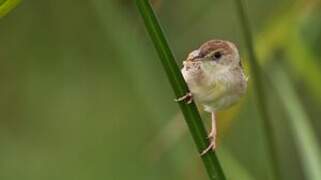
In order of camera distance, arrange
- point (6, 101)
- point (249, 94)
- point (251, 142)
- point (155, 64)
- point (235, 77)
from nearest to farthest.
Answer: point (235, 77) → point (249, 94) → point (155, 64) → point (251, 142) → point (6, 101)

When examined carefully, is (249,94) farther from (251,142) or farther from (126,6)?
(251,142)

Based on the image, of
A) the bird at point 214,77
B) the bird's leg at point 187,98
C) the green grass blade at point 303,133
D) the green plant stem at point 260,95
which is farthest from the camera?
the green grass blade at point 303,133

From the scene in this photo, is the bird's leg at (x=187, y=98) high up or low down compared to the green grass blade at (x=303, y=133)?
up

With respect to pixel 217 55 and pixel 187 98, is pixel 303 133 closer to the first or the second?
pixel 217 55

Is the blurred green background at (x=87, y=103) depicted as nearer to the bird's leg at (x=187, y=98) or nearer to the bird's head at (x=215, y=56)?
the bird's head at (x=215, y=56)

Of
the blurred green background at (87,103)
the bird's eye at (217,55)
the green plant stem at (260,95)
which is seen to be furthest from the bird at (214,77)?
the blurred green background at (87,103)

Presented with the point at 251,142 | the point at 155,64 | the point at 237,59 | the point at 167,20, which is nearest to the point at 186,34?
the point at 167,20
